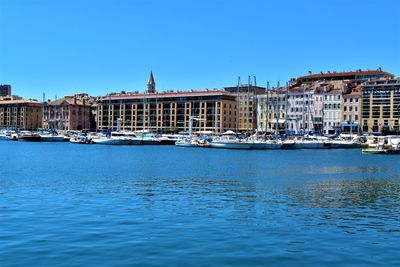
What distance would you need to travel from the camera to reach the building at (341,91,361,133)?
134 m

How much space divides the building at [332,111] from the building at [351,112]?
1187mm

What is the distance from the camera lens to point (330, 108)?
13900 centimetres

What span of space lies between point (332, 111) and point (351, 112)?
5059mm

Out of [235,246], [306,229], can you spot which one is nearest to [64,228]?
[235,246]

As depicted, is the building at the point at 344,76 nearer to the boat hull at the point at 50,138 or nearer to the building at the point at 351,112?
the building at the point at 351,112

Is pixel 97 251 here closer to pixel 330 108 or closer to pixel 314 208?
pixel 314 208

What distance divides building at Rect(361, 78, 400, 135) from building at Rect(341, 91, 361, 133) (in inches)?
71.9

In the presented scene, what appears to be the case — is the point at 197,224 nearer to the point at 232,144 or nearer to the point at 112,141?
the point at 232,144

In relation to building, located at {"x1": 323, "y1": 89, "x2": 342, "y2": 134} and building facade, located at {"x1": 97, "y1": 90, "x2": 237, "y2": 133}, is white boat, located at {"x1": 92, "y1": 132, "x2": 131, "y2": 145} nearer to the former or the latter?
building facade, located at {"x1": 97, "y1": 90, "x2": 237, "y2": 133}

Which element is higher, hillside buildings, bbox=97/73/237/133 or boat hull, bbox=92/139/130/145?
hillside buildings, bbox=97/73/237/133

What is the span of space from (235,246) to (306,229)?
3.91 m

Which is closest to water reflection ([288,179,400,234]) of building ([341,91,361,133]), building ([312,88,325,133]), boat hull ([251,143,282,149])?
boat hull ([251,143,282,149])

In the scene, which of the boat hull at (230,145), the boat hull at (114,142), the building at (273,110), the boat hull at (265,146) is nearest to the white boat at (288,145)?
the boat hull at (265,146)

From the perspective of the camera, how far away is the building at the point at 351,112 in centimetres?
13438
